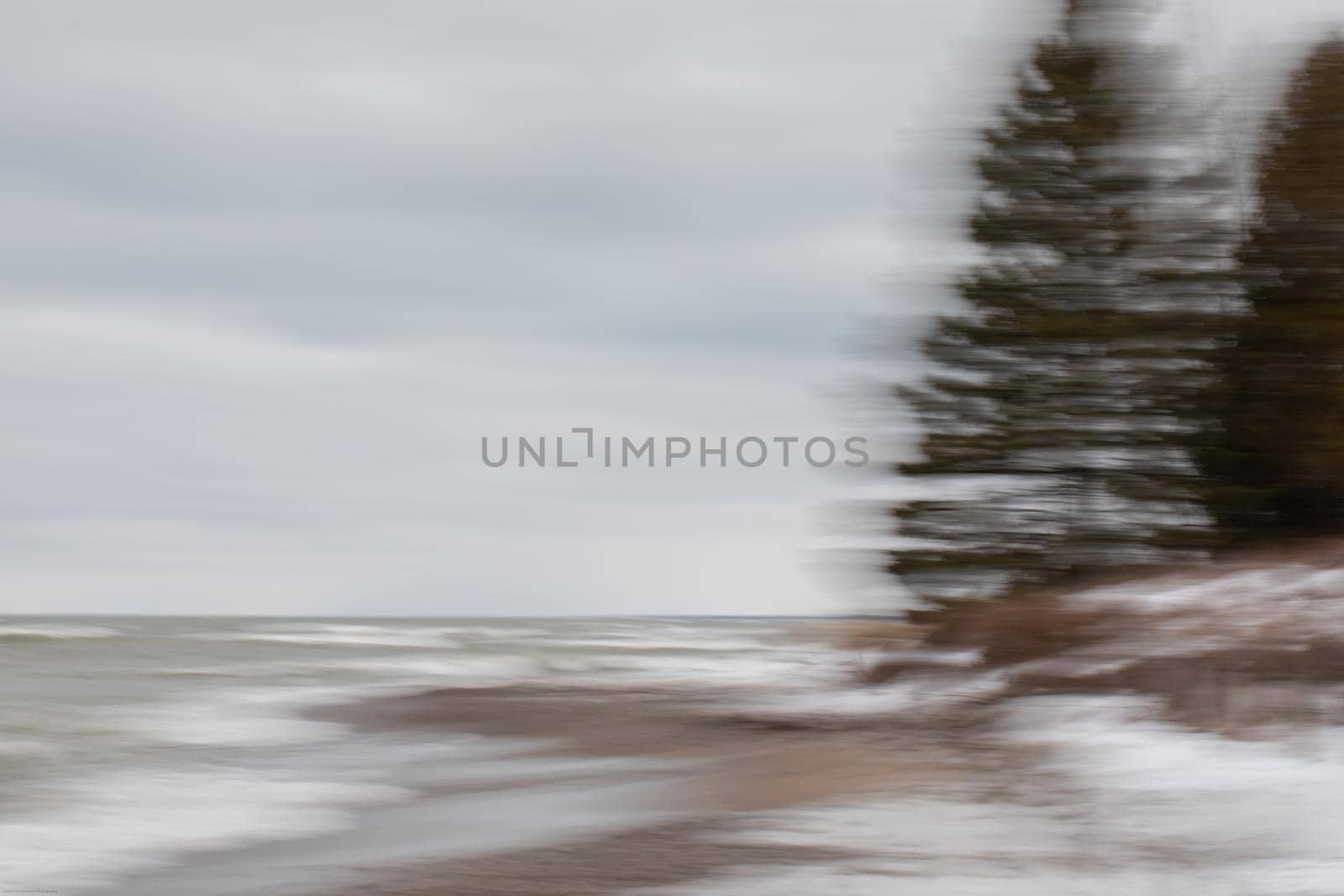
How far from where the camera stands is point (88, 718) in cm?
1547

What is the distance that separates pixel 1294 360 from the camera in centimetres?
1755

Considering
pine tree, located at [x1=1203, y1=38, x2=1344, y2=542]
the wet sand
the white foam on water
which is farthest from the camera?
pine tree, located at [x1=1203, y1=38, x2=1344, y2=542]

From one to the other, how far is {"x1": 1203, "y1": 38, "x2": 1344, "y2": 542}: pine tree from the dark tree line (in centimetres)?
2

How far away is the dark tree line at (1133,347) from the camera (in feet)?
57.9

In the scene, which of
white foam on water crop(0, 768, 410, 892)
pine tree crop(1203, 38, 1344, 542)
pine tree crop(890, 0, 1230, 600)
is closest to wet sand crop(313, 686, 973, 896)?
white foam on water crop(0, 768, 410, 892)

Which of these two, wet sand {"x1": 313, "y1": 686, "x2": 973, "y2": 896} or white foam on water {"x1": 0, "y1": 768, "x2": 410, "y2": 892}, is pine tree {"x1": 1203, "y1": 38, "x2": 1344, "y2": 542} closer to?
wet sand {"x1": 313, "y1": 686, "x2": 973, "y2": 896}

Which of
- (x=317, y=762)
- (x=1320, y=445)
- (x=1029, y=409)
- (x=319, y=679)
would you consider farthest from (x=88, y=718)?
(x=1320, y=445)

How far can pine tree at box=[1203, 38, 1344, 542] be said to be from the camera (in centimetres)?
1734

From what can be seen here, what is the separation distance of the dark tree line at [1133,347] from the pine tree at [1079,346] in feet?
0.08

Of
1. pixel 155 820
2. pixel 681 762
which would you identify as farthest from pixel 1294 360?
pixel 155 820

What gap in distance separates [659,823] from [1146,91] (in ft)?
49.0

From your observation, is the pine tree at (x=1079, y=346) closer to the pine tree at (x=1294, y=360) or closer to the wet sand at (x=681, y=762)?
the pine tree at (x=1294, y=360)

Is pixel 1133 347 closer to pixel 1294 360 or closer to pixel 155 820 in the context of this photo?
pixel 1294 360

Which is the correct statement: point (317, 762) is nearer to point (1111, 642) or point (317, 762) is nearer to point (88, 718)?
point (88, 718)
